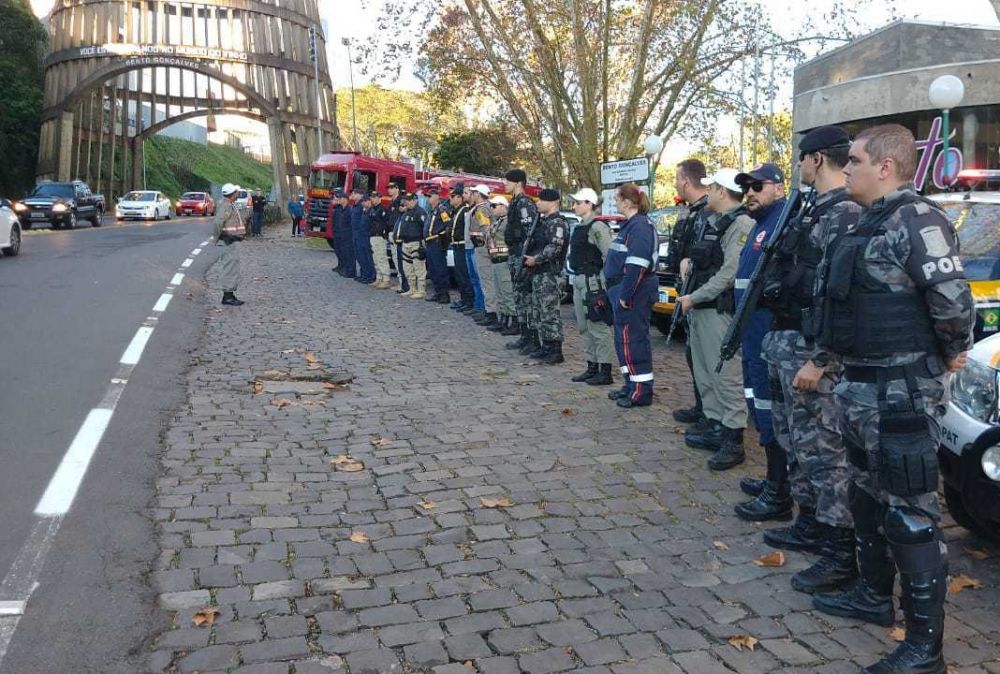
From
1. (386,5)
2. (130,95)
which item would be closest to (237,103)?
(130,95)

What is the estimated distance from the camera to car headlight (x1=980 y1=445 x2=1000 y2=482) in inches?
160

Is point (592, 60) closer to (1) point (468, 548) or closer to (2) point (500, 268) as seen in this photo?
(2) point (500, 268)

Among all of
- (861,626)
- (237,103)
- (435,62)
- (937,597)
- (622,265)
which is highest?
(237,103)

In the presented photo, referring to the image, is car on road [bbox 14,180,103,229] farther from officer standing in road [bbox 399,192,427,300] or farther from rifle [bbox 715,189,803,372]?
rifle [bbox 715,189,803,372]

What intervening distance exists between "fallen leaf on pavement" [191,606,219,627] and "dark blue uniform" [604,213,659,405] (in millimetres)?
4590

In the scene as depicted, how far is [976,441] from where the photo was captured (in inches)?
164

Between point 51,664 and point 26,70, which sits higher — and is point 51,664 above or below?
below

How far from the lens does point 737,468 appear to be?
605 centimetres

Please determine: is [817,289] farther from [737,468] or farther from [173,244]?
[173,244]

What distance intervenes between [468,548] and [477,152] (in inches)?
1622

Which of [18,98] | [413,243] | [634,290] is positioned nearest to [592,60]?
[413,243]

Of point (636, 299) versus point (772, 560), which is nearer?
point (772, 560)

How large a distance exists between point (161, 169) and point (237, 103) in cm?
1255

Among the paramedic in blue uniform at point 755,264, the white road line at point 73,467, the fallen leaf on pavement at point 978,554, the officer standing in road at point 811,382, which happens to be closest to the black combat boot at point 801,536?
the officer standing in road at point 811,382
